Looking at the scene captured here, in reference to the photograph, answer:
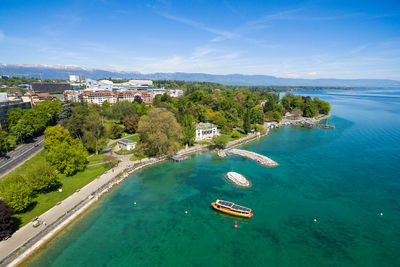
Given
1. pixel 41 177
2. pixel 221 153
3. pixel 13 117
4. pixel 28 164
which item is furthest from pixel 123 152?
pixel 13 117

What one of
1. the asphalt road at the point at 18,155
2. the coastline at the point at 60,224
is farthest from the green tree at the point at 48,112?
the coastline at the point at 60,224

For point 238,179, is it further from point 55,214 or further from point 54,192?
point 54,192

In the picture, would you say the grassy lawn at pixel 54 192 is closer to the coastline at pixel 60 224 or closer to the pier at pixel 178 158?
the coastline at pixel 60 224

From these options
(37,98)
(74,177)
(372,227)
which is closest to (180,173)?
(74,177)

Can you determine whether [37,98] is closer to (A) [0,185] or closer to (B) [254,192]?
(A) [0,185]

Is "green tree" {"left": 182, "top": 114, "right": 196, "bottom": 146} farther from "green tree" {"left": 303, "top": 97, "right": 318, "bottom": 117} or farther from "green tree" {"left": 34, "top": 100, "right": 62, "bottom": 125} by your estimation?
"green tree" {"left": 303, "top": 97, "right": 318, "bottom": 117}

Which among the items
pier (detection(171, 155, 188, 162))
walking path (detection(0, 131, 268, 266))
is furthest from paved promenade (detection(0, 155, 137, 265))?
pier (detection(171, 155, 188, 162))
